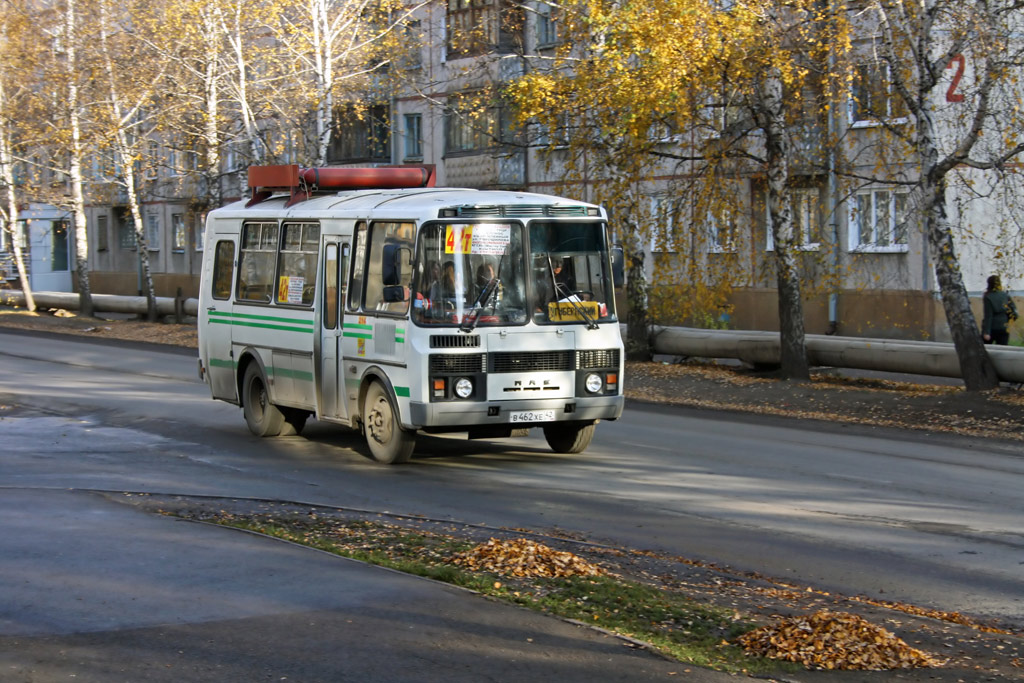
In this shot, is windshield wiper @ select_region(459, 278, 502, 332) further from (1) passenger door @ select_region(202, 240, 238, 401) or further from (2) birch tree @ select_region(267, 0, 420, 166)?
(2) birch tree @ select_region(267, 0, 420, 166)

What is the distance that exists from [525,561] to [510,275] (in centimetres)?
519

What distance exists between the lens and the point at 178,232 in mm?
58719

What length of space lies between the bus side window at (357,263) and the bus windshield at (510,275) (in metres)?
1.08

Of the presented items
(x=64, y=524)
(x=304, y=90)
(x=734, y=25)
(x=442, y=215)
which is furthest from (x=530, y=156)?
(x=64, y=524)

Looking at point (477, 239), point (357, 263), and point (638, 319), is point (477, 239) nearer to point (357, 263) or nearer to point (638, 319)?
point (357, 263)

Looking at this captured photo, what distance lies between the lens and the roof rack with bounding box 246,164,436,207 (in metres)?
15.2

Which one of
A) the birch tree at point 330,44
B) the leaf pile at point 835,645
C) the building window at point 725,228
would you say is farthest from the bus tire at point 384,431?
the birch tree at point 330,44

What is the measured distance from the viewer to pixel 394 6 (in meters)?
29.4

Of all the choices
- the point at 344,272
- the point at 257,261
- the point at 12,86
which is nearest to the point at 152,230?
the point at 12,86

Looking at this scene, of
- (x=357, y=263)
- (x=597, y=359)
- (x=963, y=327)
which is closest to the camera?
(x=597, y=359)

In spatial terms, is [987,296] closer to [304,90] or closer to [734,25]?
[734,25]

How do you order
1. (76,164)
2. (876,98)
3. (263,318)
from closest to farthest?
(263,318)
(876,98)
(76,164)

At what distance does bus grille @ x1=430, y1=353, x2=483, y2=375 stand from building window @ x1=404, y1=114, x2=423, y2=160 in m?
35.6

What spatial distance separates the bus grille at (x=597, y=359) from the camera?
12766mm
